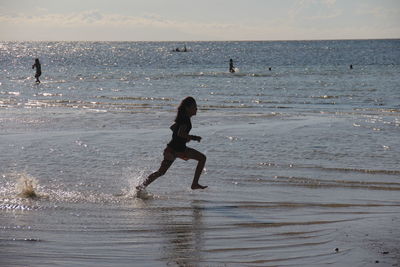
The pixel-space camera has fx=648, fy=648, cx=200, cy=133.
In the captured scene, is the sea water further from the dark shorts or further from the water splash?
the dark shorts

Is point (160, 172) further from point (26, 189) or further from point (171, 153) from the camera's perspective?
point (26, 189)

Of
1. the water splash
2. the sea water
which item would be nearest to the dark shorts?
the sea water

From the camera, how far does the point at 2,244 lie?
21.9 feet

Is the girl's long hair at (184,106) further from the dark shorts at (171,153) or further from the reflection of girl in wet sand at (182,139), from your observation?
the dark shorts at (171,153)

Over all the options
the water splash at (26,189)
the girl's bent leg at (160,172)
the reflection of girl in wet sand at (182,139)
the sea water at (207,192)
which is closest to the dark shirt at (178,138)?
the reflection of girl in wet sand at (182,139)

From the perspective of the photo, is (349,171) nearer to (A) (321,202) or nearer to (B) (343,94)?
(A) (321,202)

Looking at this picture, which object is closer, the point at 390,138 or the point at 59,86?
the point at 390,138

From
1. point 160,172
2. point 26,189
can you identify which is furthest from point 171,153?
point 26,189

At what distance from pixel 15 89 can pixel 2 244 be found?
101ft

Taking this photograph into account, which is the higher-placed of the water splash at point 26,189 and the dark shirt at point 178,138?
the dark shirt at point 178,138

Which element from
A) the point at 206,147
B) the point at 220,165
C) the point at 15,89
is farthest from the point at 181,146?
the point at 15,89

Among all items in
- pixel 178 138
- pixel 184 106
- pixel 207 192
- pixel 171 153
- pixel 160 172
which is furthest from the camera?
pixel 207 192

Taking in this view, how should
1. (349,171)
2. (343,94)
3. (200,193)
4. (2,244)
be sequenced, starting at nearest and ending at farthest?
(2,244) < (200,193) < (349,171) < (343,94)

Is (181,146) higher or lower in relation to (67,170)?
higher
